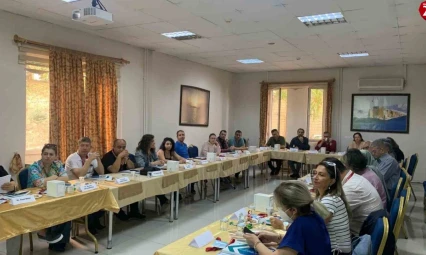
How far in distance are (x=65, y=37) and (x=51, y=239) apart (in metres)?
3.21

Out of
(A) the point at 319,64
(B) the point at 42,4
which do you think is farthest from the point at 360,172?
(A) the point at 319,64

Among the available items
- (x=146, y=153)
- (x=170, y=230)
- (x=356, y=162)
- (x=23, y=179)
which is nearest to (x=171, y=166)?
(x=146, y=153)

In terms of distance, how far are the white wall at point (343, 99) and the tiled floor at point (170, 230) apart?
8.14 ft

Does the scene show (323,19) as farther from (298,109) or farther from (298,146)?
(298,109)

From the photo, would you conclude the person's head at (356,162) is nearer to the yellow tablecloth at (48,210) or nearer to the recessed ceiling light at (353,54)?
the yellow tablecloth at (48,210)

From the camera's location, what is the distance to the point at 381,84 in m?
7.94

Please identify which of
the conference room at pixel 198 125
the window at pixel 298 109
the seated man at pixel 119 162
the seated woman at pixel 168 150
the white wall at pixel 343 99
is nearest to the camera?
the conference room at pixel 198 125

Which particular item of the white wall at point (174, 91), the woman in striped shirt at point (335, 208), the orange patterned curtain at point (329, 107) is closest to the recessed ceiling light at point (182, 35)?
the white wall at point (174, 91)

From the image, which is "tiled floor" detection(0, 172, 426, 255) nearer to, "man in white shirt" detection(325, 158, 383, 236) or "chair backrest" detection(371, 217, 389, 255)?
"man in white shirt" detection(325, 158, 383, 236)

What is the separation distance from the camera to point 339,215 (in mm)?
1959

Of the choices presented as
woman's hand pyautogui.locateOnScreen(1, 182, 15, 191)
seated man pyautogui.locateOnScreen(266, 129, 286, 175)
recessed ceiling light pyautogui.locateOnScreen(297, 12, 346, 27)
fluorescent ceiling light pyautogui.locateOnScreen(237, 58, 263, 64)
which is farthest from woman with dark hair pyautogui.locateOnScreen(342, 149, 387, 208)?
seated man pyautogui.locateOnScreen(266, 129, 286, 175)

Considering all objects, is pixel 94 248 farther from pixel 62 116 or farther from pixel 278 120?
pixel 278 120

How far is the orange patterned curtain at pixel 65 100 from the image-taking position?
15.9 ft

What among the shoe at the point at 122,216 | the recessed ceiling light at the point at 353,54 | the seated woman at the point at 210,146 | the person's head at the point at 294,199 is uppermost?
the recessed ceiling light at the point at 353,54
